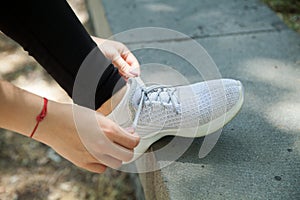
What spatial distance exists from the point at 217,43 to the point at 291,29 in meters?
0.31

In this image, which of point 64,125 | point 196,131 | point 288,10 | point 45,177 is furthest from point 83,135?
point 288,10

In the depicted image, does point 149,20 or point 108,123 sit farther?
point 149,20

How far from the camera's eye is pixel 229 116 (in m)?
0.99

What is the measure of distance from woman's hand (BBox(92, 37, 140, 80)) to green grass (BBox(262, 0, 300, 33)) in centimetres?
95

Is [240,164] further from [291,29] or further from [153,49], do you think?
[291,29]

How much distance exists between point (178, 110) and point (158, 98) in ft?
0.18

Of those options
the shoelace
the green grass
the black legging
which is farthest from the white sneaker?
the green grass

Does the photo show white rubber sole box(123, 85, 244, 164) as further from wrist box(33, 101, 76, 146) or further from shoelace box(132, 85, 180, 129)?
wrist box(33, 101, 76, 146)

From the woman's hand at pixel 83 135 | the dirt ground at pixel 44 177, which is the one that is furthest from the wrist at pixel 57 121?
the dirt ground at pixel 44 177

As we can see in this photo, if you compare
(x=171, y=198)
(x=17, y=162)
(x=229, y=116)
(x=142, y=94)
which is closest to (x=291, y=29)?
(x=229, y=116)

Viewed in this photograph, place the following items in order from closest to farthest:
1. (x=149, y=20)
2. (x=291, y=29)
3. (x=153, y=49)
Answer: (x=153, y=49)
(x=291, y=29)
(x=149, y=20)

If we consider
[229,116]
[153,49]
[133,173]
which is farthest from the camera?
[153,49]

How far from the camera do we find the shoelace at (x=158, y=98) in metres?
0.96

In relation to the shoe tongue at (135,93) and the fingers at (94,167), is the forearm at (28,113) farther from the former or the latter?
the shoe tongue at (135,93)
